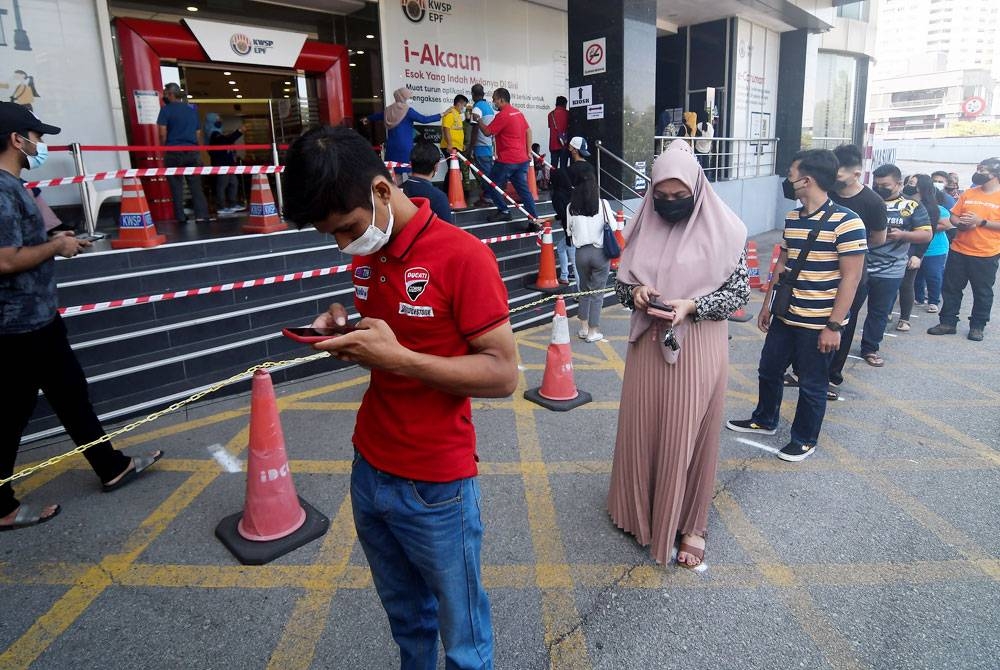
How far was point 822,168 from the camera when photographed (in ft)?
12.7

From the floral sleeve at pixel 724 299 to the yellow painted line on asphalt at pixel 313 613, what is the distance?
220 cm

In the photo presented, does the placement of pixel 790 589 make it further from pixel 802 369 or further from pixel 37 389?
pixel 37 389

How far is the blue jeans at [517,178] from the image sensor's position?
9.20m

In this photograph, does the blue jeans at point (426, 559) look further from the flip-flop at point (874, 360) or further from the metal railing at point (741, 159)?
the metal railing at point (741, 159)

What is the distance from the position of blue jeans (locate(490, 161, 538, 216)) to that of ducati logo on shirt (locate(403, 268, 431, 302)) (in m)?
7.88

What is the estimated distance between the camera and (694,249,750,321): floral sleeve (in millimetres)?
2834

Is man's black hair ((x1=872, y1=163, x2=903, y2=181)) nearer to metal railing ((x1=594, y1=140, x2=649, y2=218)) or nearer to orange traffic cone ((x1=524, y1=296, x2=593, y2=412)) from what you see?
orange traffic cone ((x1=524, y1=296, x2=593, y2=412))

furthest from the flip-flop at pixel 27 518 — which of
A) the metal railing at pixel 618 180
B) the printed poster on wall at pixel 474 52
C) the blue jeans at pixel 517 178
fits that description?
the printed poster on wall at pixel 474 52

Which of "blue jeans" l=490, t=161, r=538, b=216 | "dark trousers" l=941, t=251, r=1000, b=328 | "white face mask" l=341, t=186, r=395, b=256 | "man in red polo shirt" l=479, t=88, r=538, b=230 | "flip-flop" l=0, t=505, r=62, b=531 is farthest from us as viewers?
"blue jeans" l=490, t=161, r=538, b=216

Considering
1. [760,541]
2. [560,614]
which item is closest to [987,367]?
[760,541]

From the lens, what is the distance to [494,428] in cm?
468

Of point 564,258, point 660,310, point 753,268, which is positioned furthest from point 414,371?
point 753,268

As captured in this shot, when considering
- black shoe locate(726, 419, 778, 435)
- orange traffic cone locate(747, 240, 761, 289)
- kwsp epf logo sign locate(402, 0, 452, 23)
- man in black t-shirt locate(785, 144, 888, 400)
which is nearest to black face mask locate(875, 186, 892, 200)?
man in black t-shirt locate(785, 144, 888, 400)

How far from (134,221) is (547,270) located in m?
4.79
